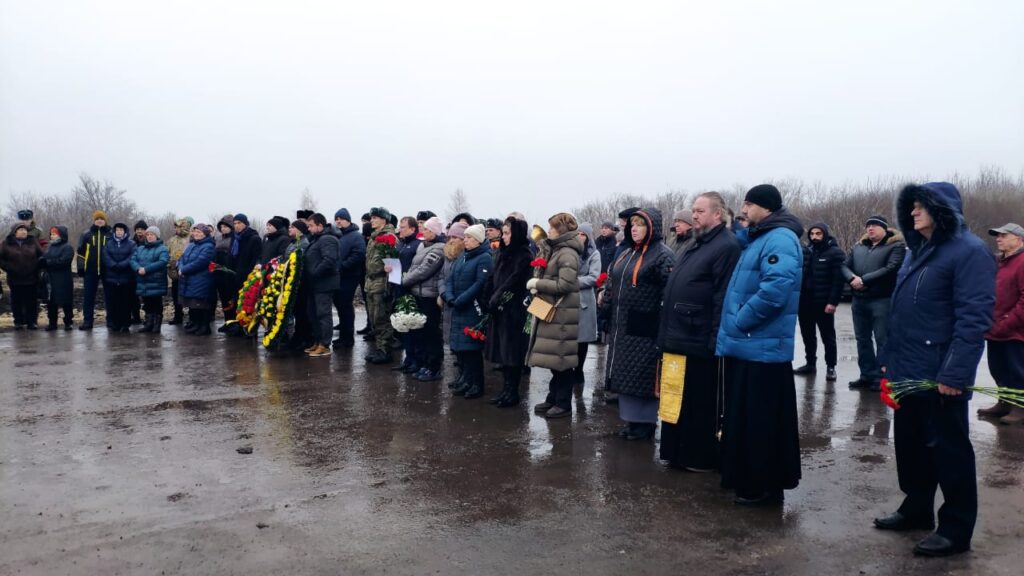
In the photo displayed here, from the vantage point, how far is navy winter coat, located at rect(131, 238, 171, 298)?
13039 mm

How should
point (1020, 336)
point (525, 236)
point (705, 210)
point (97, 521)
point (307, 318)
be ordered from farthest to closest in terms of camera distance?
point (307, 318)
point (525, 236)
point (1020, 336)
point (705, 210)
point (97, 521)

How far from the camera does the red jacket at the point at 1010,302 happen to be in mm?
7316

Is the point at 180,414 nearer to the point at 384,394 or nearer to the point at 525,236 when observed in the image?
the point at 384,394

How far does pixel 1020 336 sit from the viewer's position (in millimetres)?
7324

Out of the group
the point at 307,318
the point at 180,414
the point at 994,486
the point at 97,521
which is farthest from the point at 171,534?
the point at 307,318

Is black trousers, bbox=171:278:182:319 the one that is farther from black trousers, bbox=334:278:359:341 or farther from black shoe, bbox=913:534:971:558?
black shoe, bbox=913:534:971:558

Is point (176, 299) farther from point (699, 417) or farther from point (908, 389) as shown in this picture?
point (908, 389)

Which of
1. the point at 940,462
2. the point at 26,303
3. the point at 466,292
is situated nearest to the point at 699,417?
the point at 940,462

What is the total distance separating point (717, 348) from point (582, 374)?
4133mm

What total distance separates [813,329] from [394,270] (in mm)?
5508

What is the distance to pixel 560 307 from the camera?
732 centimetres

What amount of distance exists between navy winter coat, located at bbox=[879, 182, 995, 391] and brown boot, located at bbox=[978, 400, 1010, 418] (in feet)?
12.5

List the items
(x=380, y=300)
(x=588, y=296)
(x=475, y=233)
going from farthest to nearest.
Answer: (x=380, y=300)
(x=588, y=296)
(x=475, y=233)

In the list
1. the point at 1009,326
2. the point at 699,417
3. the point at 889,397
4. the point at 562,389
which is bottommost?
the point at 562,389
